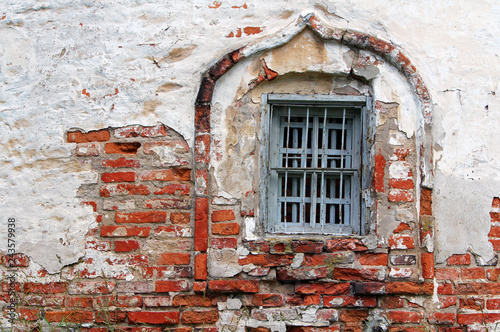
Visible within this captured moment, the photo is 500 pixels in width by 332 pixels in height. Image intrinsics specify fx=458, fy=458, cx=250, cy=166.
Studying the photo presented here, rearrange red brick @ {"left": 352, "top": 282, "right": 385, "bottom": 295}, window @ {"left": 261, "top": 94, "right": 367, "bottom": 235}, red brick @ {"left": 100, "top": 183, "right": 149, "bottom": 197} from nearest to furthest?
red brick @ {"left": 352, "top": 282, "right": 385, "bottom": 295}
red brick @ {"left": 100, "top": 183, "right": 149, "bottom": 197}
window @ {"left": 261, "top": 94, "right": 367, "bottom": 235}

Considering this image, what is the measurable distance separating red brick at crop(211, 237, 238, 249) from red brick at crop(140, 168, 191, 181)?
443 millimetres

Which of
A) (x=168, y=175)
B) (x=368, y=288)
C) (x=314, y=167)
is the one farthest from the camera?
(x=314, y=167)

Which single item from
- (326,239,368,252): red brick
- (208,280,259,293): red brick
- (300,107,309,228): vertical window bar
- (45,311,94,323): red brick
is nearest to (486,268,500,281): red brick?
(326,239,368,252): red brick

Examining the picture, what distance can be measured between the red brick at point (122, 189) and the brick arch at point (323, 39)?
14.5 inches

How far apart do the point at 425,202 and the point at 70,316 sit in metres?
2.42

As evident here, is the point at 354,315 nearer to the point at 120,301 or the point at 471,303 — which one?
the point at 471,303

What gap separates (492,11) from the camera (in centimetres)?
308

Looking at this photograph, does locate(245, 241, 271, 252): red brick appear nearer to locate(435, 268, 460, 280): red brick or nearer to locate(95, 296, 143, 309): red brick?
locate(95, 296, 143, 309): red brick

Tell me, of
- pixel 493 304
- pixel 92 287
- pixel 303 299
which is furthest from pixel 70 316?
pixel 493 304

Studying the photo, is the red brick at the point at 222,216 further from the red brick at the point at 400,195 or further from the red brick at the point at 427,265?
the red brick at the point at 427,265

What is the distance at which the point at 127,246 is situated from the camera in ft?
9.74

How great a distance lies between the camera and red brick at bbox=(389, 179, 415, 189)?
9.80ft

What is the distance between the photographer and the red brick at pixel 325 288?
2.92 m

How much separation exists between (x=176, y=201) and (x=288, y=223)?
2.54 ft
